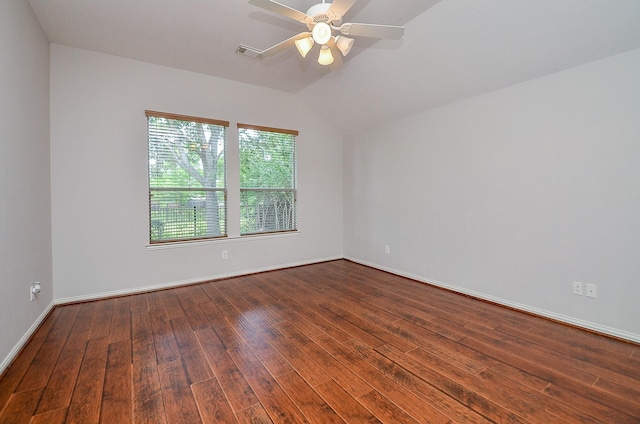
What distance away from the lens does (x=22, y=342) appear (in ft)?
7.67

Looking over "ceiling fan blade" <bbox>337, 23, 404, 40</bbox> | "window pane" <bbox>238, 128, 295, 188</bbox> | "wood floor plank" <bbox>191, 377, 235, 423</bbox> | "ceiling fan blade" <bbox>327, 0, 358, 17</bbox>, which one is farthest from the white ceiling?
"wood floor plank" <bbox>191, 377, 235, 423</bbox>

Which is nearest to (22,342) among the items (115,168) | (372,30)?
(115,168)

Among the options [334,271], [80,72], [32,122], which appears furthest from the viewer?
[334,271]

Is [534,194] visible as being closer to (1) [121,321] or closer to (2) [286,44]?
(2) [286,44]

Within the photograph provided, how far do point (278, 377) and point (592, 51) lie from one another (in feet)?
12.0

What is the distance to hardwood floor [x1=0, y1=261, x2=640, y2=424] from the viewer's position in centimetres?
165

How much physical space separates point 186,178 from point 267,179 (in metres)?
1.24

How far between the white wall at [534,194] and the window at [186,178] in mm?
2694

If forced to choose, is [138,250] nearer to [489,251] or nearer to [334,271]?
[334,271]

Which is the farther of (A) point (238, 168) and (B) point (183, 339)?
(A) point (238, 168)

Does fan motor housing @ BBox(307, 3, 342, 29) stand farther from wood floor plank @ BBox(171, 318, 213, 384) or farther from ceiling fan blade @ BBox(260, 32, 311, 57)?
wood floor plank @ BBox(171, 318, 213, 384)

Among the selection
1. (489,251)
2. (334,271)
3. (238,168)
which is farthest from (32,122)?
(489,251)

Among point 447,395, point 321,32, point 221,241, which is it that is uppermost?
point 321,32

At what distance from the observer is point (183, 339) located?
8.19 feet
